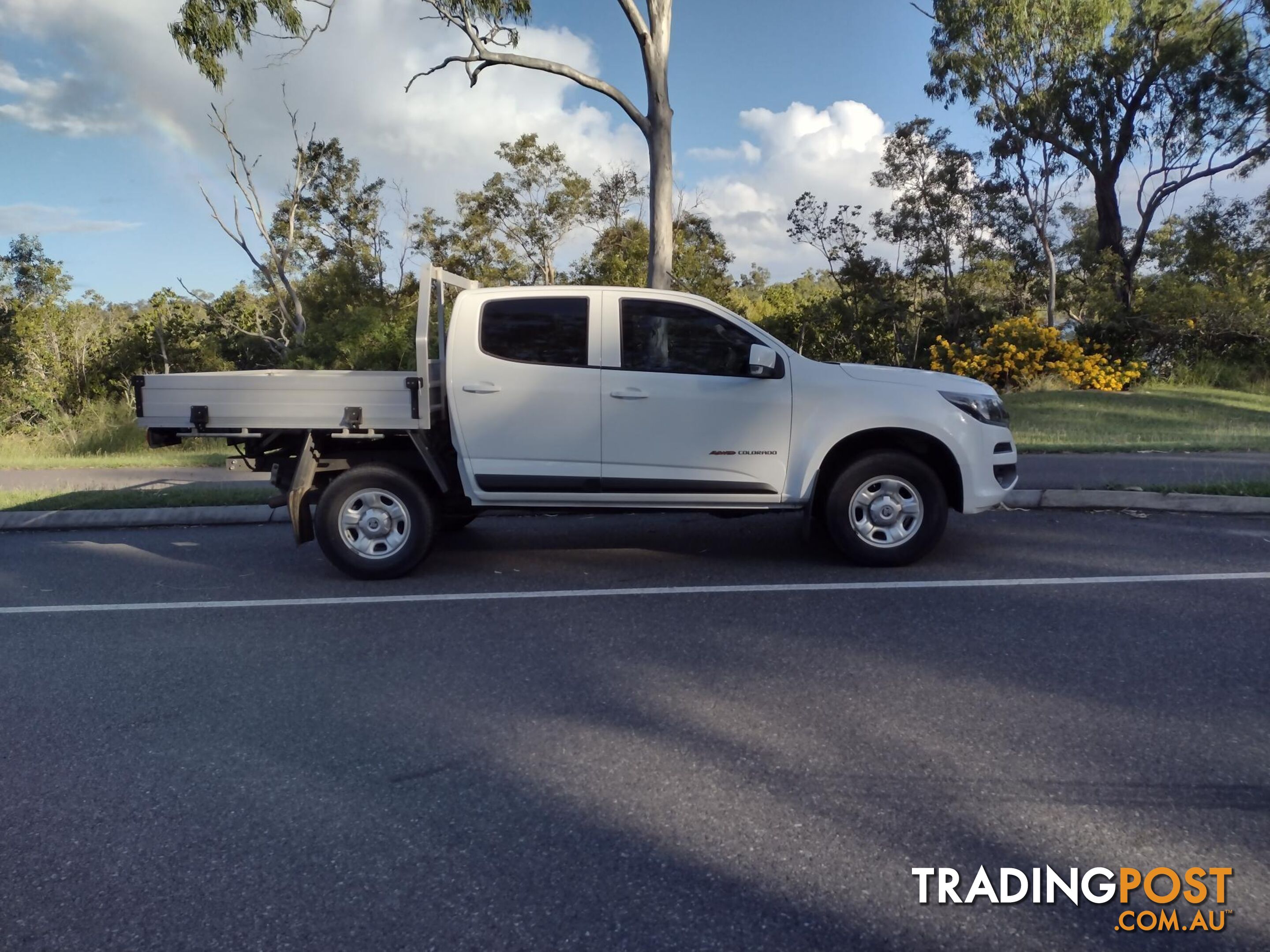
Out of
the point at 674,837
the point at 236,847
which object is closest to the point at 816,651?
the point at 674,837

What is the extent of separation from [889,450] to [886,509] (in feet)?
1.42

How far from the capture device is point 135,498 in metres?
10.6

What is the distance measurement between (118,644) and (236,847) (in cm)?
294

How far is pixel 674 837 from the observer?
11.5 ft

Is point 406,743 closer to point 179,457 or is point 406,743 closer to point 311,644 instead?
point 311,644

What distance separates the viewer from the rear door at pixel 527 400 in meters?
7.21

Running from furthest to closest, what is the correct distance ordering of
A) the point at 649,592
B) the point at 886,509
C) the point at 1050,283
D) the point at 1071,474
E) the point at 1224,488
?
the point at 1050,283, the point at 1071,474, the point at 1224,488, the point at 886,509, the point at 649,592

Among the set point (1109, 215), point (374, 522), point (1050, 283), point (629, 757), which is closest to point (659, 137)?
point (374, 522)

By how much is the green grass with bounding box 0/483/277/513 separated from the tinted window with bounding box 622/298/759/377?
4779mm

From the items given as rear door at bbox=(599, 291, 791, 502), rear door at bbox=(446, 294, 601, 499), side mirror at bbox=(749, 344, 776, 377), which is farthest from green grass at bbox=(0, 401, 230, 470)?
side mirror at bbox=(749, 344, 776, 377)

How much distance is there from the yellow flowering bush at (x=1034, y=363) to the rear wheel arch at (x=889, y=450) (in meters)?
14.6

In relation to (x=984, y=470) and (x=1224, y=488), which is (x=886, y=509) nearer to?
(x=984, y=470)

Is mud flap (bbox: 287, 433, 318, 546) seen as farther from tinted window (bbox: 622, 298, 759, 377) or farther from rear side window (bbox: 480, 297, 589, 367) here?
tinted window (bbox: 622, 298, 759, 377)

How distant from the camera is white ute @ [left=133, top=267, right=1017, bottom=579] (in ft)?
23.4
